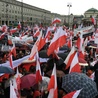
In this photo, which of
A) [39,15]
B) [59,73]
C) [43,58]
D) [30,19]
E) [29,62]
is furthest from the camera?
[39,15]

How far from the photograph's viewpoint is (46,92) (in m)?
4.95

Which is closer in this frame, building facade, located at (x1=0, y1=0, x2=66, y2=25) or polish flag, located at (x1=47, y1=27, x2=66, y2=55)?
polish flag, located at (x1=47, y1=27, x2=66, y2=55)

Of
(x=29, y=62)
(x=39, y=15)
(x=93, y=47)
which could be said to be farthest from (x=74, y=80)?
(x=39, y=15)

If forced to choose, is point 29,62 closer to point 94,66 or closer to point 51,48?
point 51,48

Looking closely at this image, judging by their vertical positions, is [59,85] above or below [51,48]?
below

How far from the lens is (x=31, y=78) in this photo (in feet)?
17.4

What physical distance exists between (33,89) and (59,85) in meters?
0.65

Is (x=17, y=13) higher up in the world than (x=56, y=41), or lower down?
lower down

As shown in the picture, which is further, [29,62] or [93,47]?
[93,47]

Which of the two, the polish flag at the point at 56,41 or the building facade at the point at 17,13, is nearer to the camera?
the polish flag at the point at 56,41

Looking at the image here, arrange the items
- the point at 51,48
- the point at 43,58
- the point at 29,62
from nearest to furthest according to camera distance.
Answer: the point at 51,48 → the point at 29,62 → the point at 43,58

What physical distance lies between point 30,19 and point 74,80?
285 feet

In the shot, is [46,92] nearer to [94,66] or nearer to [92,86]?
[92,86]

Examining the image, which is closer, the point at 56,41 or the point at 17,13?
the point at 56,41
